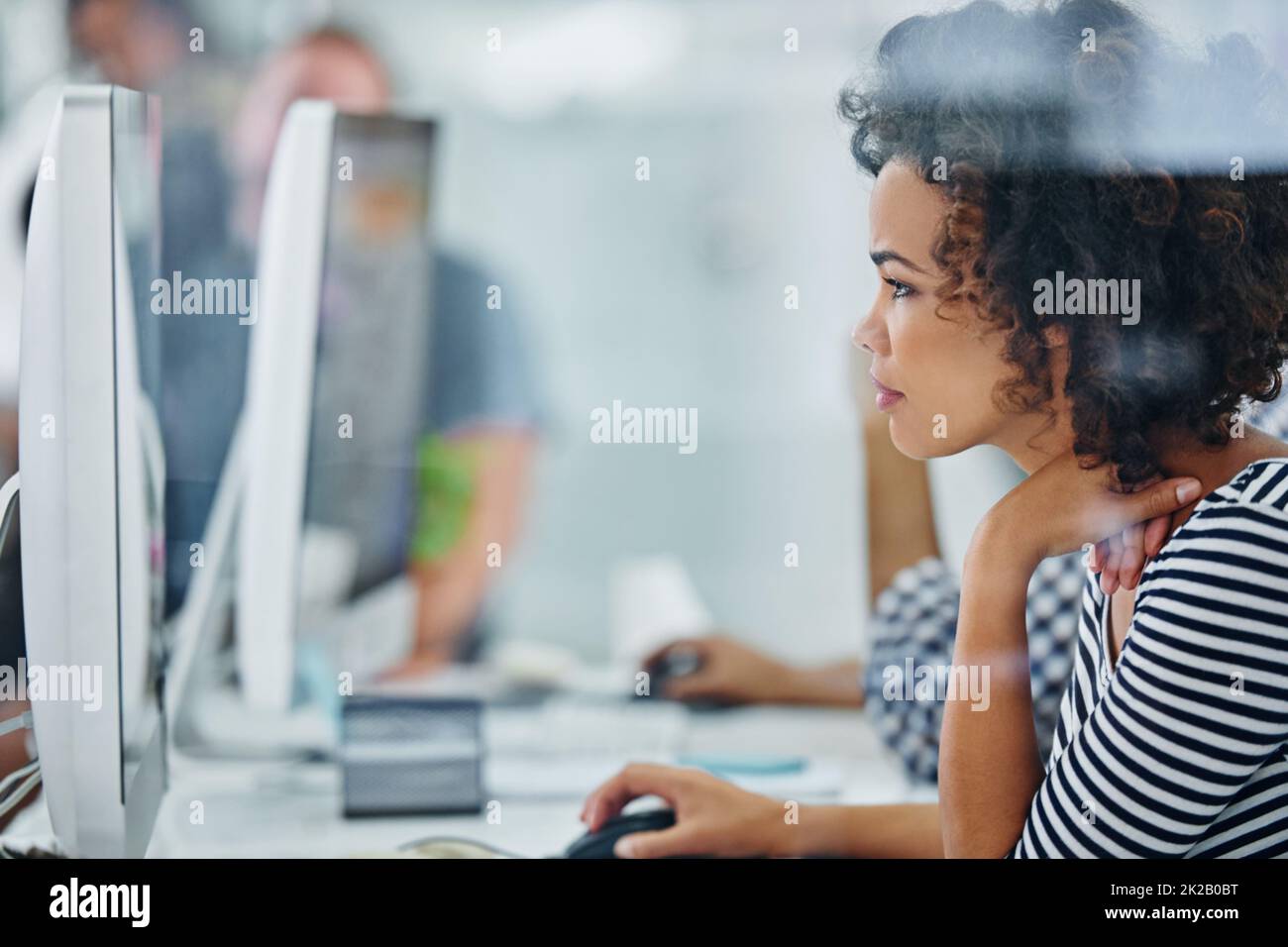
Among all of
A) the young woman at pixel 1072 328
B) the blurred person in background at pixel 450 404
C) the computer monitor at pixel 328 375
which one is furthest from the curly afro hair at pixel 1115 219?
the blurred person in background at pixel 450 404

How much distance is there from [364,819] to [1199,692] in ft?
2.00

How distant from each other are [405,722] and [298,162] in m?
0.45

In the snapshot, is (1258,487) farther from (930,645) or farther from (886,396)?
(930,645)

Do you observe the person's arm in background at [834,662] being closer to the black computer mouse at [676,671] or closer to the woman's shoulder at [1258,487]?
the black computer mouse at [676,671]

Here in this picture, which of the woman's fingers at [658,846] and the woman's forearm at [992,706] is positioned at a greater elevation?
the woman's forearm at [992,706]

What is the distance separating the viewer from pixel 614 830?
2.72 ft

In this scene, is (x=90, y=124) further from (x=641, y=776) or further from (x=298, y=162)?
(x=641, y=776)

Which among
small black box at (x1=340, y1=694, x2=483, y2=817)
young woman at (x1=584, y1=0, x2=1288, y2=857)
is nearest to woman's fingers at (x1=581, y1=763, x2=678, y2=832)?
small black box at (x1=340, y1=694, x2=483, y2=817)

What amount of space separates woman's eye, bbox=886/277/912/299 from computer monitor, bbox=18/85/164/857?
20.1 inches

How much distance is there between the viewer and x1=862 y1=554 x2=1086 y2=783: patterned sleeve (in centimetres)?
93

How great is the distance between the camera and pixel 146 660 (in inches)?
31.5

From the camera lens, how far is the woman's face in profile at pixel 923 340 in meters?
0.75

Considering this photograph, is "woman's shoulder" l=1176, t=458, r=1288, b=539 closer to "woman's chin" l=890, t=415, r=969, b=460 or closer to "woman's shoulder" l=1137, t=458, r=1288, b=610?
"woman's shoulder" l=1137, t=458, r=1288, b=610

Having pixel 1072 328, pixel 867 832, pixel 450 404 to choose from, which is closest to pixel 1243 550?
pixel 1072 328
